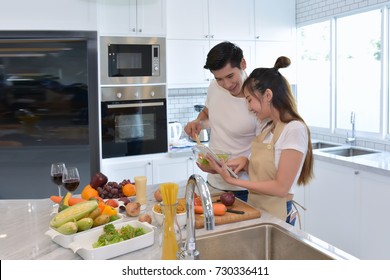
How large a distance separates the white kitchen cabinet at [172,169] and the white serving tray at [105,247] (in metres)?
2.27

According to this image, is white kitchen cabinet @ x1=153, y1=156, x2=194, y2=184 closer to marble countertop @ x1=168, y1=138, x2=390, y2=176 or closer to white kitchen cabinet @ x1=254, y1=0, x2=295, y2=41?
marble countertop @ x1=168, y1=138, x2=390, y2=176

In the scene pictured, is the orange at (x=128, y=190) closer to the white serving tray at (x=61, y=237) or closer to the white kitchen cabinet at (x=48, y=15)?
the white serving tray at (x=61, y=237)

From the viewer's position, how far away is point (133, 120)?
3.90m

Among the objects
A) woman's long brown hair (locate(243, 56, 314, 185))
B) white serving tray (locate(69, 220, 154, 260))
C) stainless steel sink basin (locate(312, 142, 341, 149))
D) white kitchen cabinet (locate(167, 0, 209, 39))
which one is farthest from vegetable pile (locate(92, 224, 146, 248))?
stainless steel sink basin (locate(312, 142, 341, 149))

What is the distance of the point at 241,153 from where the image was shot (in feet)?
8.04

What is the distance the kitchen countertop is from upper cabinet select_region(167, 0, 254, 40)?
7.53 feet

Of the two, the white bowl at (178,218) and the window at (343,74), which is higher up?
the window at (343,74)

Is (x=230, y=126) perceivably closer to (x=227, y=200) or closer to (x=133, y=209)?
(x=227, y=200)

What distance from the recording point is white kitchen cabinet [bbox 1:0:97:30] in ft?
11.2

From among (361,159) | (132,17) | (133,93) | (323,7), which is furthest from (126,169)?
(323,7)

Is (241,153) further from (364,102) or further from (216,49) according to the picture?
(364,102)

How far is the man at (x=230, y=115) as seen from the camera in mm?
2254

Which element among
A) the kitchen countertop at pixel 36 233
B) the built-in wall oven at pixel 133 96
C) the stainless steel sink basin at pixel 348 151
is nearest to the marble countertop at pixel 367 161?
the stainless steel sink basin at pixel 348 151
